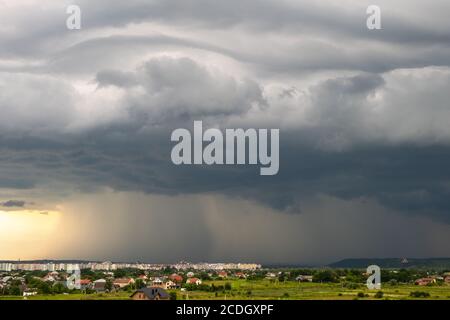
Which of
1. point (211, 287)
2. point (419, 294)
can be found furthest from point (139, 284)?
point (419, 294)

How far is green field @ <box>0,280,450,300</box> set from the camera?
5463 inches

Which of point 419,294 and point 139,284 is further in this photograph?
point 139,284

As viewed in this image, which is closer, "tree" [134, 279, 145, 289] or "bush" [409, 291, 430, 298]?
"bush" [409, 291, 430, 298]

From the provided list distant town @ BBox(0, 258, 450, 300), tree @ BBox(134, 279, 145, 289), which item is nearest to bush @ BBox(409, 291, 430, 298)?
distant town @ BBox(0, 258, 450, 300)

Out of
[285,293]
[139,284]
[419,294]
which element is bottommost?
[419,294]

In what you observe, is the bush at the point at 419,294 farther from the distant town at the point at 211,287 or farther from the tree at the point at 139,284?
the tree at the point at 139,284

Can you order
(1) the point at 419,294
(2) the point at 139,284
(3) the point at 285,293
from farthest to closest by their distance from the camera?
(2) the point at 139,284
(1) the point at 419,294
(3) the point at 285,293

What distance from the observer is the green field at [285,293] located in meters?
139

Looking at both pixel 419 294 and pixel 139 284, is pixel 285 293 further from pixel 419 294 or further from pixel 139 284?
pixel 139 284

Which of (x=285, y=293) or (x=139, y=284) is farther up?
(x=139, y=284)

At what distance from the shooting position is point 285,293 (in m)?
148

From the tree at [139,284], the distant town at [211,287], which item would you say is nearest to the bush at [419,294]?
the distant town at [211,287]

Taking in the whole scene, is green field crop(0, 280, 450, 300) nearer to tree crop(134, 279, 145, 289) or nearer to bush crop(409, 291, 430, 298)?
bush crop(409, 291, 430, 298)
